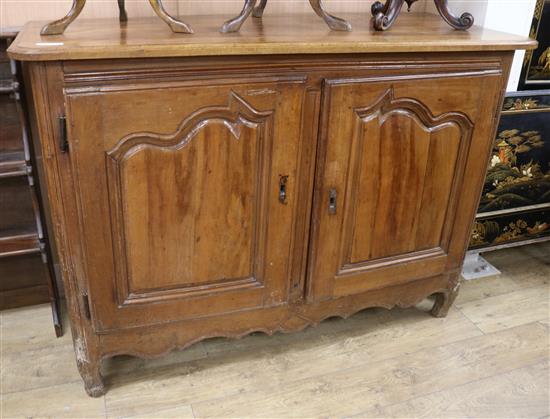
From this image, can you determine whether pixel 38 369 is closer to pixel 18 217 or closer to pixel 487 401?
pixel 18 217

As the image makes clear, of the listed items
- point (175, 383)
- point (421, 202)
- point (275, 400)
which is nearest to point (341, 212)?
point (421, 202)

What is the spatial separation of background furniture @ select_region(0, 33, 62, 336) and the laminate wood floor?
0.09 metres

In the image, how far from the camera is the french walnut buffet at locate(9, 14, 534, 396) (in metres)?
1.25

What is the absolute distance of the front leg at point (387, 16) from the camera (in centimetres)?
155

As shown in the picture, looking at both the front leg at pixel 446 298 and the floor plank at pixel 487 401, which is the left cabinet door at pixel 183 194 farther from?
the front leg at pixel 446 298

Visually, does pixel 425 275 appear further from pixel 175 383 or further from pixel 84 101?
pixel 84 101

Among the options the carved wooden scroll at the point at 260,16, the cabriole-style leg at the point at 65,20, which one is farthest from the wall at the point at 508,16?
the cabriole-style leg at the point at 65,20

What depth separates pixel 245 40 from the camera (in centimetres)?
131

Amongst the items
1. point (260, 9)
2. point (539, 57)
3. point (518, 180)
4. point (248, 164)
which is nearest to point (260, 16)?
point (260, 9)

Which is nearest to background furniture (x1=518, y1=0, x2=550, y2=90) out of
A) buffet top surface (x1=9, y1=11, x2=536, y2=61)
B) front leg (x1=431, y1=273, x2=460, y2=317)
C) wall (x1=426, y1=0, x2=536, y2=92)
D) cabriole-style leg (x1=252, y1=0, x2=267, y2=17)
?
wall (x1=426, y1=0, x2=536, y2=92)

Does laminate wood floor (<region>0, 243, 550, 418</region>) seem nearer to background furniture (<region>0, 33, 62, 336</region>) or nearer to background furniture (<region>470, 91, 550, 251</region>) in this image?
background furniture (<region>0, 33, 62, 336</region>)

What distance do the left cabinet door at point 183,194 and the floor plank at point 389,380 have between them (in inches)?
11.5

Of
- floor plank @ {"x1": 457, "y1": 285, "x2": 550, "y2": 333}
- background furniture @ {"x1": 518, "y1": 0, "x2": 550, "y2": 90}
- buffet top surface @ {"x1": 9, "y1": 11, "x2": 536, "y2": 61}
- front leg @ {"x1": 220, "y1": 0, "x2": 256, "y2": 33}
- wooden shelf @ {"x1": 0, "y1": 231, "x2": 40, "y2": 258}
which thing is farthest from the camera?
floor plank @ {"x1": 457, "y1": 285, "x2": 550, "y2": 333}

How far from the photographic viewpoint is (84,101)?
122 cm
